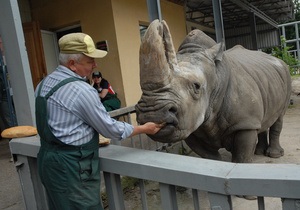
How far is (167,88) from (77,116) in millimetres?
719

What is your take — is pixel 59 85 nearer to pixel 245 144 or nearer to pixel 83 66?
pixel 83 66

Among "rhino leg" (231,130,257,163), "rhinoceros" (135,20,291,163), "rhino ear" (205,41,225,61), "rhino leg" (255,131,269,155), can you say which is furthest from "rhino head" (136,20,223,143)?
"rhino leg" (255,131,269,155)

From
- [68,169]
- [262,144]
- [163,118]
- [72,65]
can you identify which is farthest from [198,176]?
[262,144]

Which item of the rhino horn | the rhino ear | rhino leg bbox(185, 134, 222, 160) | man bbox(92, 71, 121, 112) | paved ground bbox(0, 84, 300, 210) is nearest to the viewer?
the rhino horn

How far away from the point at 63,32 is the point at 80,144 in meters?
6.29

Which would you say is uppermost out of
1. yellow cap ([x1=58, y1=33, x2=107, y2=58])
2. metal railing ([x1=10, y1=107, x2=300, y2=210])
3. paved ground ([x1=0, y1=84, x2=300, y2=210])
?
yellow cap ([x1=58, y1=33, x2=107, y2=58])

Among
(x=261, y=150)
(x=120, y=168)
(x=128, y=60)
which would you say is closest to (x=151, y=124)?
(x=120, y=168)

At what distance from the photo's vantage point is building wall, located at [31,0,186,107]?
22.6 ft

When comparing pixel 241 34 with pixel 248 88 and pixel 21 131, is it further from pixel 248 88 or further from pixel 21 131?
pixel 21 131

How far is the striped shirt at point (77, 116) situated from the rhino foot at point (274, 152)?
3394mm

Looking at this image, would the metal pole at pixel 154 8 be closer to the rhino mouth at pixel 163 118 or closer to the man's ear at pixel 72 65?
the rhino mouth at pixel 163 118

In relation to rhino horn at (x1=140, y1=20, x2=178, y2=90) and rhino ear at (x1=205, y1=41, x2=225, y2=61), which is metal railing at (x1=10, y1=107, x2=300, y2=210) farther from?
rhino ear at (x1=205, y1=41, x2=225, y2=61)

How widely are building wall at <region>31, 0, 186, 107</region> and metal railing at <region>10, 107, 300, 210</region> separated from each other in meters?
Answer: 4.84

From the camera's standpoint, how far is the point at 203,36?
3375mm
